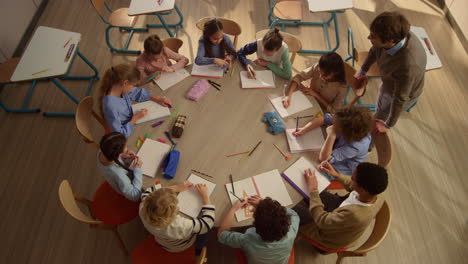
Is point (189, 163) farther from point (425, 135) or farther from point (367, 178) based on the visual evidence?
point (425, 135)

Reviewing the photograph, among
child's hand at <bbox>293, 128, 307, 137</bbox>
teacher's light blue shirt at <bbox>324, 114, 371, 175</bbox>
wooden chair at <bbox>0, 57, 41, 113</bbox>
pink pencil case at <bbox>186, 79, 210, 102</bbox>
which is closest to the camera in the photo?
teacher's light blue shirt at <bbox>324, 114, 371, 175</bbox>

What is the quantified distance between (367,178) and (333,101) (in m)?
1.13

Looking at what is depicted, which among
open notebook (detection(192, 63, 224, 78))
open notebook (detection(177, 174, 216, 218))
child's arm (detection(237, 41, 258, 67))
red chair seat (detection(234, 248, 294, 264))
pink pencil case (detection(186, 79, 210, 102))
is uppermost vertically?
child's arm (detection(237, 41, 258, 67))

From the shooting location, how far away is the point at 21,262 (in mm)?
2674

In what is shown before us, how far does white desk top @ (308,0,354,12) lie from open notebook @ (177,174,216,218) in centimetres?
255

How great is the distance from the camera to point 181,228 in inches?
74.2

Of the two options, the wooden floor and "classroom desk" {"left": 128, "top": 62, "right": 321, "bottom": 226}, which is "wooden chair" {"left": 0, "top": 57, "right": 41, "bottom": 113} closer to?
the wooden floor

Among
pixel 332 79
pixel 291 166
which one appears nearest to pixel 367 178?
pixel 291 166

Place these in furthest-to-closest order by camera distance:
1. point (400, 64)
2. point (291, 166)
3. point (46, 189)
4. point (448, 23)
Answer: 1. point (448, 23)
2. point (46, 189)
3. point (400, 64)
4. point (291, 166)

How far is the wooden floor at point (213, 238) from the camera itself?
2.74 meters

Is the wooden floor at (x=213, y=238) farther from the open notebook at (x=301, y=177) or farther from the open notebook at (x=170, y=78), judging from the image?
the open notebook at (x=170, y=78)

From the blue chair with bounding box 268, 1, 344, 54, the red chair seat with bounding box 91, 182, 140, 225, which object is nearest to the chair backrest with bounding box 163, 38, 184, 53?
the blue chair with bounding box 268, 1, 344, 54

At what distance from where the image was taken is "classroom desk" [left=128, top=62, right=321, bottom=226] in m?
2.16

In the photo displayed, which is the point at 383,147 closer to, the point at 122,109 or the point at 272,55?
the point at 272,55
